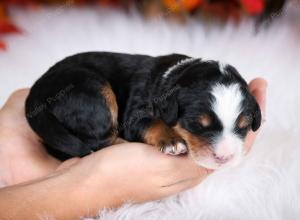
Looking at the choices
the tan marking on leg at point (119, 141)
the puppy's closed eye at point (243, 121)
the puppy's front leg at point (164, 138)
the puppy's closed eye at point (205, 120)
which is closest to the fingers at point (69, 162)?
the tan marking on leg at point (119, 141)

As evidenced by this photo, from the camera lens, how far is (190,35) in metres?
3.45

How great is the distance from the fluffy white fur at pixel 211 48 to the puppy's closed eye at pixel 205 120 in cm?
52

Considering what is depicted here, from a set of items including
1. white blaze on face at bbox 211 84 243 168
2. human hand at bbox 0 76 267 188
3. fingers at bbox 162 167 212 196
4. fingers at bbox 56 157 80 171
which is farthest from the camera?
human hand at bbox 0 76 267 188

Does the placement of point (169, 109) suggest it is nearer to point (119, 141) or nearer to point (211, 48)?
point (119, 141)

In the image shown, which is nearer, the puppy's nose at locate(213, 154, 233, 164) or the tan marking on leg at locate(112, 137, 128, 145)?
the puppy's nose at locate(213, 154, 233, 164)

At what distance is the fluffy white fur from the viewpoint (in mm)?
2502

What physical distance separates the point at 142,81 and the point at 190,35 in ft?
4.18

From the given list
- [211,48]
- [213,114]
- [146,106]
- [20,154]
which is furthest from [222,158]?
[211,48]

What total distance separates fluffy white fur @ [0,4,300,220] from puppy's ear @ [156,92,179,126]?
510 millimetres

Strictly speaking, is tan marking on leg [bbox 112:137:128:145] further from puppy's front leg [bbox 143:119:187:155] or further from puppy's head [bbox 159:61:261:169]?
puppy's head [bbox 159:61:261:169]

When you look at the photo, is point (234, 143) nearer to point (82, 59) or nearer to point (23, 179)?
point (82, 59)

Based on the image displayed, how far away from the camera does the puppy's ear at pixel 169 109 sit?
195 centimetres

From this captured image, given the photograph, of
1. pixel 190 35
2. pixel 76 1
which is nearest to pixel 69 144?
pixel 190 35

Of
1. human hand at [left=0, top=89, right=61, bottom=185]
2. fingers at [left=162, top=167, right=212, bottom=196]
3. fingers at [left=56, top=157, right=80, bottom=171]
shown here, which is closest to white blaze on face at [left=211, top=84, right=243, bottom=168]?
fingers at [left=162, top=167, right=212, bottom=196]
